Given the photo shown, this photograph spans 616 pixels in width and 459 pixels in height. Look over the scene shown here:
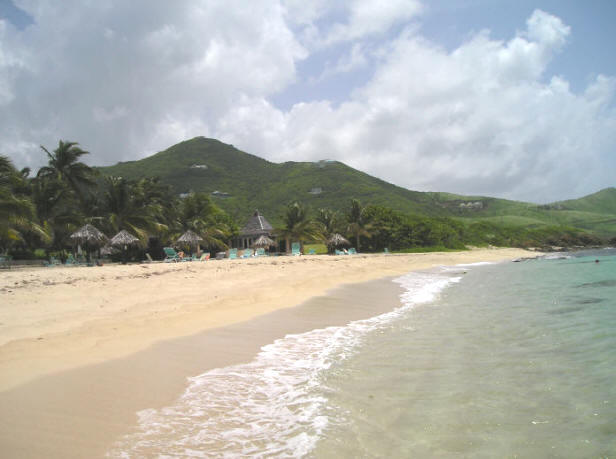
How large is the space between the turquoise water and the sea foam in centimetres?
19

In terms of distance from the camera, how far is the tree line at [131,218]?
68.0 feet

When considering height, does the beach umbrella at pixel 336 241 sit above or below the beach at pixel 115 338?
above

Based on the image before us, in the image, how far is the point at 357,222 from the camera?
37500mm

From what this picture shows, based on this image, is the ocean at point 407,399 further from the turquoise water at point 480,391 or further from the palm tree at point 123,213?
the palm tree at point 123,213

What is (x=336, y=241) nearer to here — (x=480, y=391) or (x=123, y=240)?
(x=123, y=240)

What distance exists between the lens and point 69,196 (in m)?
26.0

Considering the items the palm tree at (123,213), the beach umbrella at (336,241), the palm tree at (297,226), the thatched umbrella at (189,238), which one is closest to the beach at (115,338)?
the palm tree at (123,213)

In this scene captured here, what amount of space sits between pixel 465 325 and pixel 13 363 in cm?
599

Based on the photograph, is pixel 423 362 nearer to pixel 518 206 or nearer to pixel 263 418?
pixel 263 418

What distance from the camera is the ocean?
252 centimetres

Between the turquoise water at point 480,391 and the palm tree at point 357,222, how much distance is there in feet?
101

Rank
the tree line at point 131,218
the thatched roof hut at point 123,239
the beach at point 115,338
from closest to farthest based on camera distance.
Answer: the beach at point 115,338
the tree line at point 131,218
the thatched roof hut at point 123,239

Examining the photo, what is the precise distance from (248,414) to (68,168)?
3044 centimetres

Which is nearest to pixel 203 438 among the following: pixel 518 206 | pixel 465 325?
pixel 465 325
